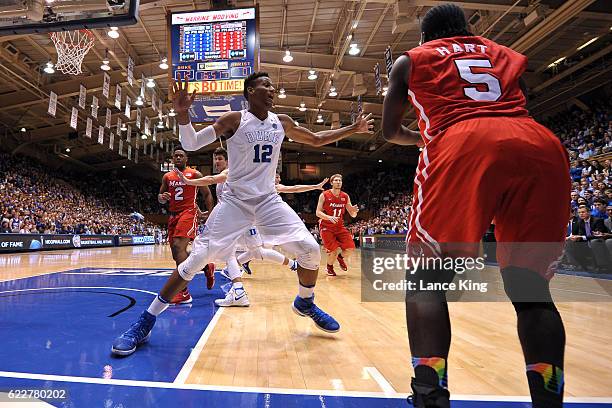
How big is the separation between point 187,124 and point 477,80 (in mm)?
1822

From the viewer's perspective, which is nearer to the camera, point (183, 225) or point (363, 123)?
point (363, 123)

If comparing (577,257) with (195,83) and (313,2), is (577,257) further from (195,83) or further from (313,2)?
(313,2)

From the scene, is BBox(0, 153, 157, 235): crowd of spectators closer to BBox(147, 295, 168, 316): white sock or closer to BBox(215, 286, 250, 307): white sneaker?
BBox(215, 286, 250, 307): white sneaker

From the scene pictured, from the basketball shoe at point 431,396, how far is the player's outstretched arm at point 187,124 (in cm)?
202

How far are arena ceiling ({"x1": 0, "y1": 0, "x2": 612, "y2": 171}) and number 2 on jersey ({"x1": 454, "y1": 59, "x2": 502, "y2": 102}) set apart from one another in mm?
9851

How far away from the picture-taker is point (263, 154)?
3182 mm

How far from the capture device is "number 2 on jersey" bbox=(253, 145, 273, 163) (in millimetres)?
3168

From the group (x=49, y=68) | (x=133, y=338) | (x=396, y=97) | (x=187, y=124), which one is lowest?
(x=133, y=338)

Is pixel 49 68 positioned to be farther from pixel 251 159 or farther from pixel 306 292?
pixel 306 292

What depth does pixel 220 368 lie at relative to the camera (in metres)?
2.39

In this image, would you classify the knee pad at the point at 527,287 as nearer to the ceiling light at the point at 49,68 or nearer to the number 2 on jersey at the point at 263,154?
the number 2 on jersey at the point at 263,154

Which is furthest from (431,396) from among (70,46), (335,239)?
(70,46)

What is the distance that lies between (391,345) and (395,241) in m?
12.8

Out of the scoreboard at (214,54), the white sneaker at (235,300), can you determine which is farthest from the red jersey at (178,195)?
the scoreboard at (214,54)
